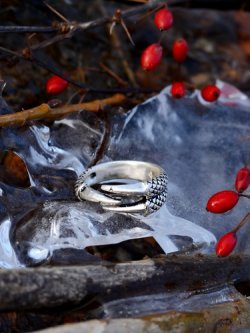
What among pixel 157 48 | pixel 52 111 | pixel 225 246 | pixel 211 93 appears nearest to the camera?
pixel 225 246

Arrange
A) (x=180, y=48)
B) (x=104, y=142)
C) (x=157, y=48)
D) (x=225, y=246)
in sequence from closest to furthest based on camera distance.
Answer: (x=225, y=246) → (x=104, y=142) → (x=157, y=48) → (x=180, y=48)

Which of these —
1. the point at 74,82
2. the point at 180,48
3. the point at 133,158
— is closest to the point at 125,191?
the point at 133,158

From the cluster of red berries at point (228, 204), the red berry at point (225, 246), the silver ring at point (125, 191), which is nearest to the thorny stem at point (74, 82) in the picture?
the silver ring at point (125, 191)

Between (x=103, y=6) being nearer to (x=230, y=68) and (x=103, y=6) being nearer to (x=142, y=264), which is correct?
(x=230, y=68)

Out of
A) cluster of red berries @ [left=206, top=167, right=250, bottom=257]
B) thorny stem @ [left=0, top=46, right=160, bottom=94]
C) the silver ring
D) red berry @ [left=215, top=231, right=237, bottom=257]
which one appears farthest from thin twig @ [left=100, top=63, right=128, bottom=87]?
red berry @ [left=215, top=231, right=237, bottom=257]

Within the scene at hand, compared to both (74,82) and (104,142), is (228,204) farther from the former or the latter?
(74,82)

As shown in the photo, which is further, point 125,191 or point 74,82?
point 74,82
